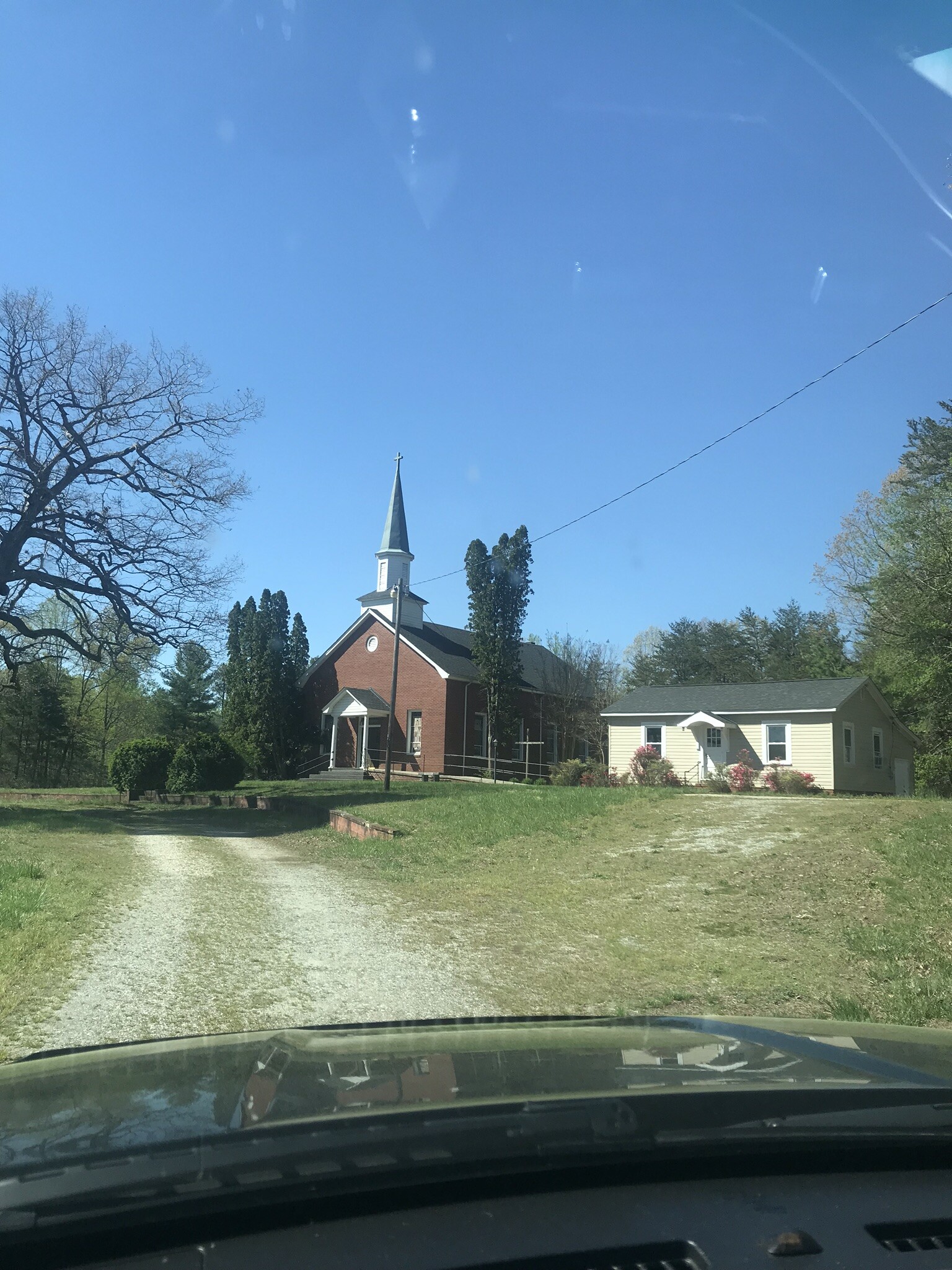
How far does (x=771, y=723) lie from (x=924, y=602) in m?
7.16

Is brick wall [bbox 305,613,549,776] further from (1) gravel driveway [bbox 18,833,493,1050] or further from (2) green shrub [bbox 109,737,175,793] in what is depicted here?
(1) gravel driveway [bbox 18,833,493,1050]

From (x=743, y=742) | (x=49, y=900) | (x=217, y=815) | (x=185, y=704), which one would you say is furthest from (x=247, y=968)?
(x=185, y=704)

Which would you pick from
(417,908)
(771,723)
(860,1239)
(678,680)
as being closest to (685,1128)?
(860,1239)

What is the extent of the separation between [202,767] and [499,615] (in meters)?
14.1

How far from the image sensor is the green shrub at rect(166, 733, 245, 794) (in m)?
30.4

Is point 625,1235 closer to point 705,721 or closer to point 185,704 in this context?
point 705,721

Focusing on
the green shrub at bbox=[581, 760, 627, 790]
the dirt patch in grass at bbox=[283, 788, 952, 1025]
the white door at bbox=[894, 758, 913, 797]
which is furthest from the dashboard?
the white door at bbox=[894, 758, 913, 797]

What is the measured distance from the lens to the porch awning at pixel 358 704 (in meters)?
41.1

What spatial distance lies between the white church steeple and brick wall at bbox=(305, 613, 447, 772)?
1133 mm

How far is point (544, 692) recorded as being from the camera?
1804 inches

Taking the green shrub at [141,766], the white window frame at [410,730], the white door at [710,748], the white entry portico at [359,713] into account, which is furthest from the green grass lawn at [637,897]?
the white entry portico at [359,713]

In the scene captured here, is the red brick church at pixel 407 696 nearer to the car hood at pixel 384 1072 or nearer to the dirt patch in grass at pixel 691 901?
the dirt patch in grass at pixel 691 901

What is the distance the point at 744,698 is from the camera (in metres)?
34.2

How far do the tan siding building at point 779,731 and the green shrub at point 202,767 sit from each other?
1398 centimetres
